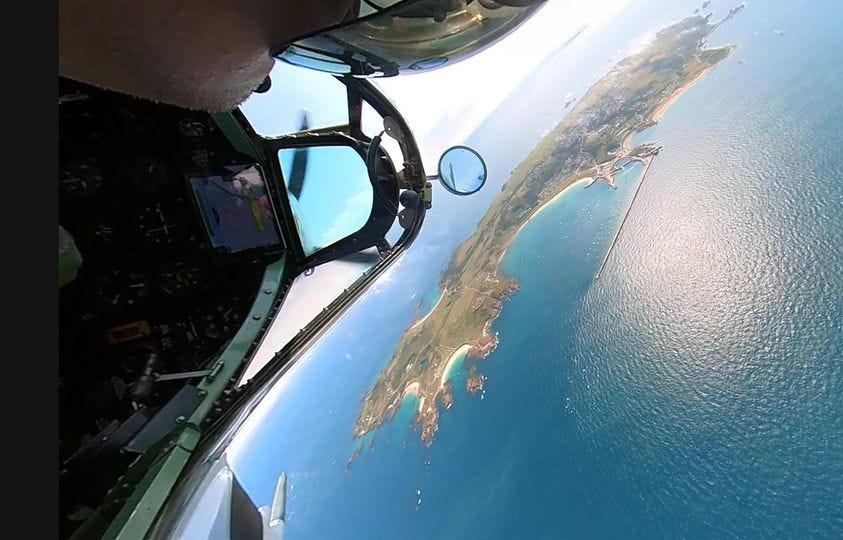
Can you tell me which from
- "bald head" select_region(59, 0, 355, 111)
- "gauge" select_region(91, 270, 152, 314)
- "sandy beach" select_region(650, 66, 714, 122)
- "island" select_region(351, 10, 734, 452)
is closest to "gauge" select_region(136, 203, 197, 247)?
"gauge" select_region(91, 270, 152, 314)

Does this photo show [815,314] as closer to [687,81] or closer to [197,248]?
[197,248]

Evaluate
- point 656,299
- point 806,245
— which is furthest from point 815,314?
point 656,299

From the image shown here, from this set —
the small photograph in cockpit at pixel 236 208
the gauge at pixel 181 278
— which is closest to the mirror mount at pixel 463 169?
the small photograph in cockpit at pixel 236 208

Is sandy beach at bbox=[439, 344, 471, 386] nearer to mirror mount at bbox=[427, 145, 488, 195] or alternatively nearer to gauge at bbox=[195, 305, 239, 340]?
mirror mount at bbox=[427, 145, 488, 195]

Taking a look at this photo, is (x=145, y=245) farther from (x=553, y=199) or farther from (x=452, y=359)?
(x=553, y=199)

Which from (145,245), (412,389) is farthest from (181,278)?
(412,389)

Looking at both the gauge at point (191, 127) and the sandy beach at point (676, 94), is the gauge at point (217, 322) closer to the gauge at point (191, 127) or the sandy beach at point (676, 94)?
the gauge at point (191, 127)
